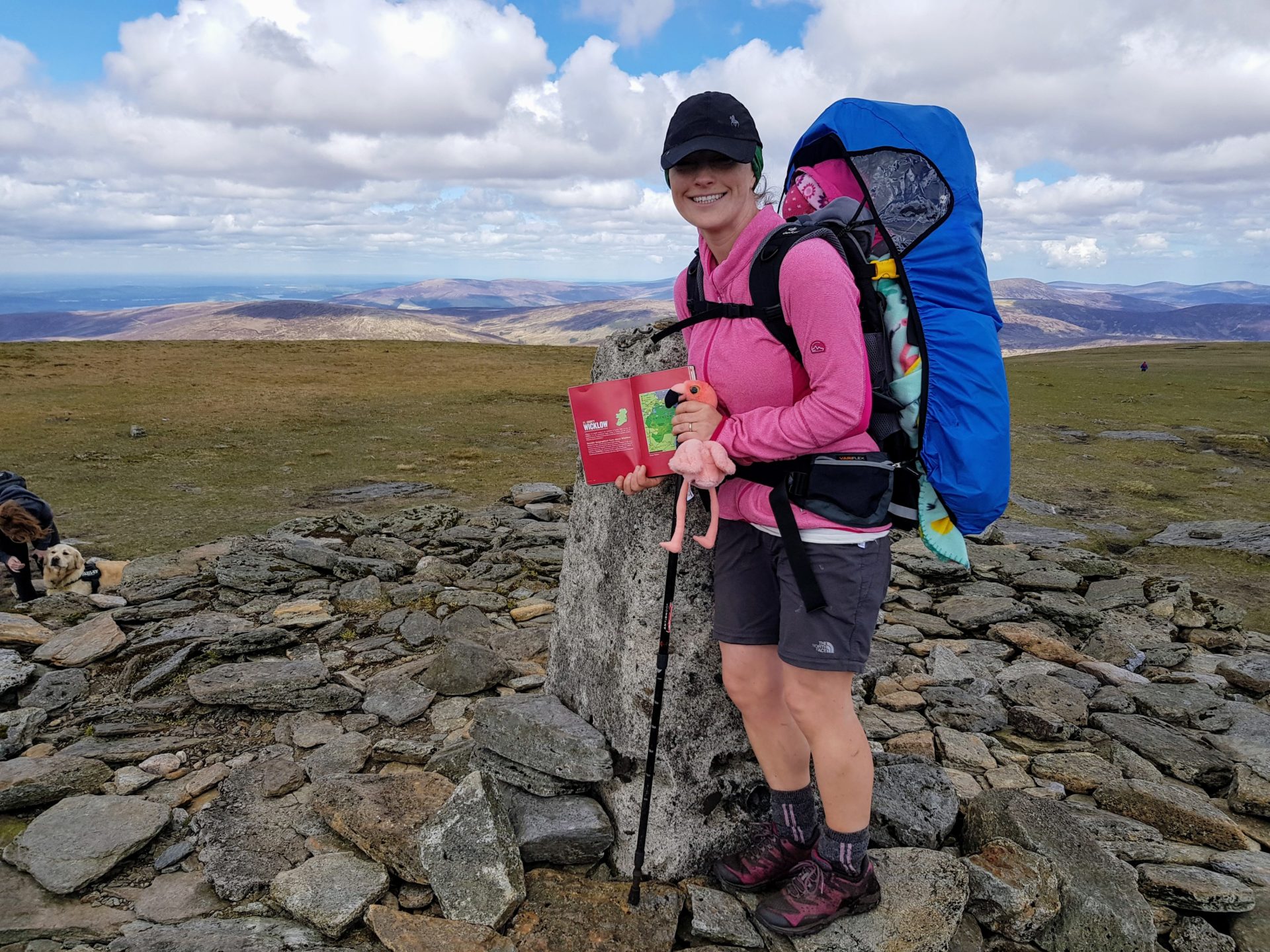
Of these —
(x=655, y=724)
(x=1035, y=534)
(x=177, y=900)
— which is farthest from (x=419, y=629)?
(x=1035, y=534)

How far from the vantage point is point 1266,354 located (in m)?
58.0

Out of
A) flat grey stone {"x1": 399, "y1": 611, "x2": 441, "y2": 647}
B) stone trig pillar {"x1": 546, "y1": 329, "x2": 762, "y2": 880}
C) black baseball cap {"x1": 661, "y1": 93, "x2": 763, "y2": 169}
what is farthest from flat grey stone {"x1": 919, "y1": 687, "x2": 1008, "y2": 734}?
black baseball cap {"x1": 661, "y1": 93, "x2": 763, "y2": 169}

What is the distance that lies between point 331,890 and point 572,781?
145 centimetres

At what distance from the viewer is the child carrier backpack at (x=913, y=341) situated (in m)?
3.40

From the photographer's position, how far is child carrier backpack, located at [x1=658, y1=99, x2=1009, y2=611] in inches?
134

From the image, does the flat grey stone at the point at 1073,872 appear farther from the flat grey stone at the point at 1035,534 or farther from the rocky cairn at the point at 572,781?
the flat grey stone at the point at 1035,534

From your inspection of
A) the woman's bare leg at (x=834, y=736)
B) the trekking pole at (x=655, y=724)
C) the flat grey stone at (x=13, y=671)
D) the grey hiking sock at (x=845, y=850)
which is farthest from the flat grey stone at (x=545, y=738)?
the flat grey stone at (x=13, y=671)

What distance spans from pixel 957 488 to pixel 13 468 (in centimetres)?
2186

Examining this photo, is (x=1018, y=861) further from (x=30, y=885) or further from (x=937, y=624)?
(x=30, y=885)

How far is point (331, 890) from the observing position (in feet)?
14.6

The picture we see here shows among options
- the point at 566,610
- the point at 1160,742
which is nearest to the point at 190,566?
the point at 566,610

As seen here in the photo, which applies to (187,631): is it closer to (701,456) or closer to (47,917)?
(47,917)

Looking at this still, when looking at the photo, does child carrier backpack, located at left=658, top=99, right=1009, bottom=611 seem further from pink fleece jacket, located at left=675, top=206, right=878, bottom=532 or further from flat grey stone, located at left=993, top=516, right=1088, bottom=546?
flat grey stone, located at left=993, top=516, right=1088, bottom=546

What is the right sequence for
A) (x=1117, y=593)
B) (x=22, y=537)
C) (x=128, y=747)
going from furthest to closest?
(x=22, y=537) < (x=1117, y=593) < (x=128, y=747)
